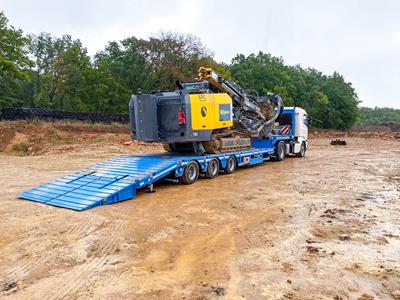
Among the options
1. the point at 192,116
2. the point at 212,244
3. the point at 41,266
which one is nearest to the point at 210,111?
the point at 192,116

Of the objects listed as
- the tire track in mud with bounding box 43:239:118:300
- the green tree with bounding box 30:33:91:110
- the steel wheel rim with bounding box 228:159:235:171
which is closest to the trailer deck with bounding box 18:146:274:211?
the steel wheel rim with bounding box 228:159:235:171

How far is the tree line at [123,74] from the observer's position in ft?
135

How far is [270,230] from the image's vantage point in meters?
7.30

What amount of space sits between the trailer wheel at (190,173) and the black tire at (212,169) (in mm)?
652

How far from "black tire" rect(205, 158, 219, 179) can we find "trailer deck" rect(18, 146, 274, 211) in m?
0.67

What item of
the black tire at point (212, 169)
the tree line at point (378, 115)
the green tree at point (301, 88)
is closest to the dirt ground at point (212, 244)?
the black tire at point (212, 169)

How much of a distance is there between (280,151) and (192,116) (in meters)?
7.58

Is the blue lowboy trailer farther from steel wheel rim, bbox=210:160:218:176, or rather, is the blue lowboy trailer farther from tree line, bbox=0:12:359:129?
tree line, bbox=0:12:359:129

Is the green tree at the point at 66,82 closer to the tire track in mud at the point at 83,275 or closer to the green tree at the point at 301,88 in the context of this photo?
the green tree at the point at 301,88

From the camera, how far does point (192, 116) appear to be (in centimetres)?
1214

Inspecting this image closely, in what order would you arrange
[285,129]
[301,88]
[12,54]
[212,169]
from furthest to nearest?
[301,88] → [12,54] → [285,129] → [212,169]

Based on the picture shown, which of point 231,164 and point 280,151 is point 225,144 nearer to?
point 231,164

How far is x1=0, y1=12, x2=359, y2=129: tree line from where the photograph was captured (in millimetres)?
41062

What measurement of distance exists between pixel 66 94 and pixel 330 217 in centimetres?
4554
